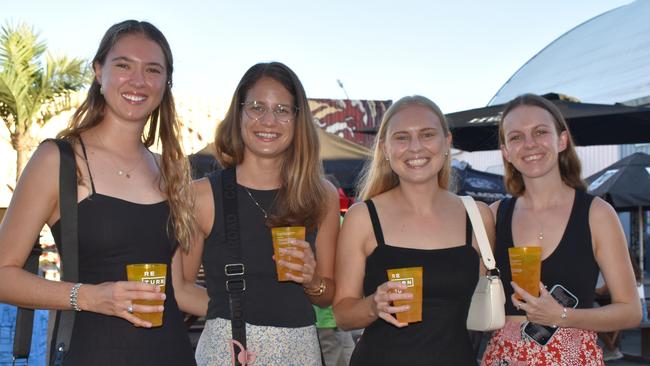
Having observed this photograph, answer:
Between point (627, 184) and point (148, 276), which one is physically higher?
point (627, 184)

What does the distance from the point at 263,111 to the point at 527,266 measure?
129cm

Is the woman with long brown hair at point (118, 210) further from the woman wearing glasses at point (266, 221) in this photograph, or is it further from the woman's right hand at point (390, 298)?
the woman's right hand at point (390, 298)

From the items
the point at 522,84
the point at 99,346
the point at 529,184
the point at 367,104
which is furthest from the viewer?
the point at 522,84

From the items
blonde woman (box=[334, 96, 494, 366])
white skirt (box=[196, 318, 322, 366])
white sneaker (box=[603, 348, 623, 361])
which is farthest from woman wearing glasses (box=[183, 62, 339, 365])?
white sneaker (box=[603, 348, 623, 361])

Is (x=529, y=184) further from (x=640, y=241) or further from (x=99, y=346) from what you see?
(x=640, y=241)

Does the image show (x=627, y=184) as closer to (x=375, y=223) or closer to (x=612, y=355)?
(x=612, y=355)

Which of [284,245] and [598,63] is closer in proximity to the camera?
[284,245]

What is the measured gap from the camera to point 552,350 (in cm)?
276

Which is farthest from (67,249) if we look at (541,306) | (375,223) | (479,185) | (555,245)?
(479,185)

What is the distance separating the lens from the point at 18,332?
229 centimetres

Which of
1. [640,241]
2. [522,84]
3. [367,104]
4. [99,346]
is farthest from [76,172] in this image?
[522,84]

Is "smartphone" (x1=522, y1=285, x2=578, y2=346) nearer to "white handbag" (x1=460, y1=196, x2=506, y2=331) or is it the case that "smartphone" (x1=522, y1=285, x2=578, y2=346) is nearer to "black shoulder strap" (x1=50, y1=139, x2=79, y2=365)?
"white handbag" (x1=460, y1=196, x2=506, y2=331)

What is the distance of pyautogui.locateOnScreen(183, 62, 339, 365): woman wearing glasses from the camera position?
2.49m

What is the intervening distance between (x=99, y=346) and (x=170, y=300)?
1.05 feet
